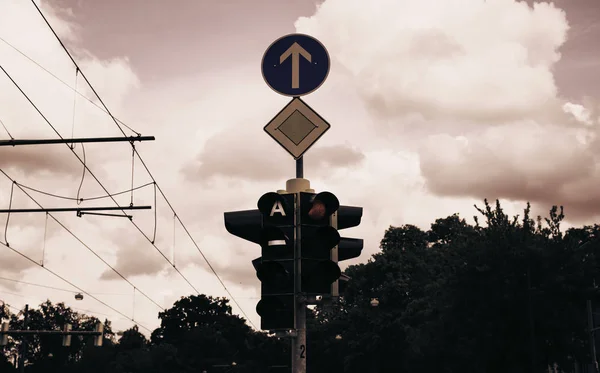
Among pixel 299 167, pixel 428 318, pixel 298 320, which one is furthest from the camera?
pixel 428 318

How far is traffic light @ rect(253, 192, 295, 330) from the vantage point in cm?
710

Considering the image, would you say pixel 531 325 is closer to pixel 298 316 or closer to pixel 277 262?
pixel 298 316

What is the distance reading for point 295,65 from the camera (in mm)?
7695

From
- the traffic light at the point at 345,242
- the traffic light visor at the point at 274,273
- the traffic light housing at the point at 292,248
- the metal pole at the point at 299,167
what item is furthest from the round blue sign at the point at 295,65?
the traffic light visor at the point at 274,273

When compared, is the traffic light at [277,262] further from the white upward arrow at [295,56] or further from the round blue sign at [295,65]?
the white upward arrow at [295,56]

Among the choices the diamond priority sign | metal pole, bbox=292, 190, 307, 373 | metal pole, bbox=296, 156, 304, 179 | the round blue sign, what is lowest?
metal pole, bbox=292, 190, 307, 373

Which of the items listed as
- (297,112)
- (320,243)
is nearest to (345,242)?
(320,243)

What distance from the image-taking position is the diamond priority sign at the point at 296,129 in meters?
7.34

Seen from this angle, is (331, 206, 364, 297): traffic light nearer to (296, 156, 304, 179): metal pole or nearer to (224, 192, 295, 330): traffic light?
(224, 192, 295, 330): traffic light

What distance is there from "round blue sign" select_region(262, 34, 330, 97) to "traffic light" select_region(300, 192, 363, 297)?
111cm

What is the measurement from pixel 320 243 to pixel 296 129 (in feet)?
3.62

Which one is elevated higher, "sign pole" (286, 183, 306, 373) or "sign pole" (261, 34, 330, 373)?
"sign pole" (261, 34, 330, 373)

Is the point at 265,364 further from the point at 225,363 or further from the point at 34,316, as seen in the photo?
the point at 34,316

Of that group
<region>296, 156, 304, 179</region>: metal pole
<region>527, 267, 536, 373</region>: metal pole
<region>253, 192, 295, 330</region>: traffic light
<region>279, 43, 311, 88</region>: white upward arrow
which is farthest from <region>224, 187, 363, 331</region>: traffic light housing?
<region>527, 267, 536, 373</region>: metal pole
